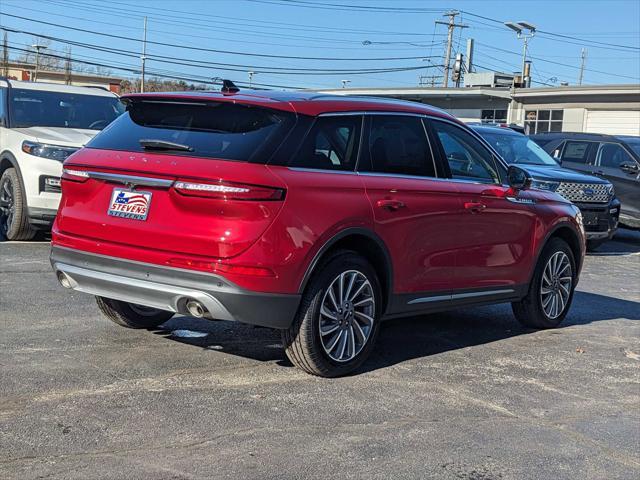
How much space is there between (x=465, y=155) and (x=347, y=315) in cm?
192

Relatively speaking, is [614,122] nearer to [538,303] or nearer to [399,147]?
[538,303]

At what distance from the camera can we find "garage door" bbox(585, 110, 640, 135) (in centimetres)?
3747

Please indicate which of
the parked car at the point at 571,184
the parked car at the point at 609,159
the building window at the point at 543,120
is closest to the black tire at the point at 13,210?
the parked car at the point at 571,184

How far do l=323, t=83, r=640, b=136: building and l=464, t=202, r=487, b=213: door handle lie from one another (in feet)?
86.8

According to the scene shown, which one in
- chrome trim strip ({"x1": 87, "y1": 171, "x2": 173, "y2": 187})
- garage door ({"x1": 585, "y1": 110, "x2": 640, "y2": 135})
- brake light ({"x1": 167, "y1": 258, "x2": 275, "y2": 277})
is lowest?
brake light ({"x1": 167, "y1": 258, "x2": 275, "y2": 277})

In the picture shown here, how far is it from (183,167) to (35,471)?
6.24 ft

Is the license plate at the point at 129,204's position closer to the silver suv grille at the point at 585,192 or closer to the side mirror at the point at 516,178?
the side mirror at the point at 516,178

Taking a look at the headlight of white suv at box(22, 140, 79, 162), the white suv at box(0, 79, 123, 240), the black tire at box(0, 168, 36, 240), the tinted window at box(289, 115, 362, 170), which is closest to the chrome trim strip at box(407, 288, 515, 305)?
the tinted window at box(289, 115, 362, 170)

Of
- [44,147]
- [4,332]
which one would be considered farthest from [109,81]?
[4,332]

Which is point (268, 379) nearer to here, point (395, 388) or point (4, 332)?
point (395, 388)

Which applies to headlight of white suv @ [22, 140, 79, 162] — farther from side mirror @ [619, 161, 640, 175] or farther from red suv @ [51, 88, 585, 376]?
side mirror @ [619, 161, 640, 175]

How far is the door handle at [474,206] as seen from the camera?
6255mm

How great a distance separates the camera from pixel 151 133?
522cm

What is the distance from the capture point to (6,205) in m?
10.4
